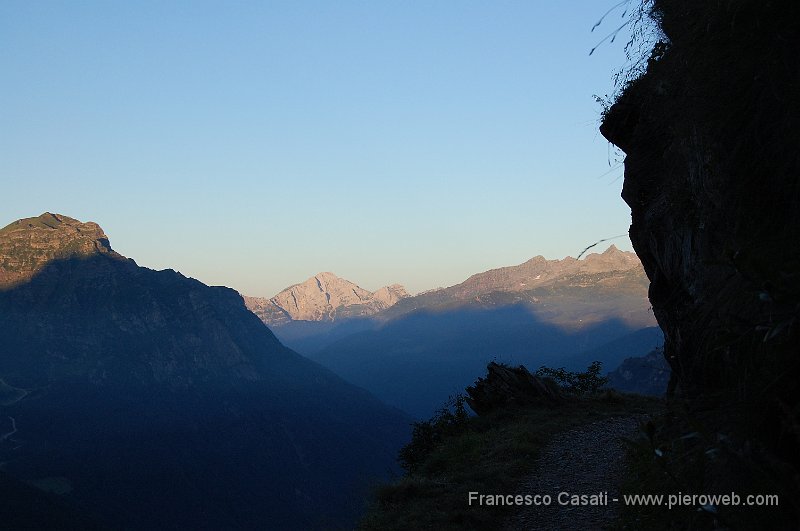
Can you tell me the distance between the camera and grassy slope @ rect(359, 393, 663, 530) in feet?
42.3

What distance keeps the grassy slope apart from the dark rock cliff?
5.40m

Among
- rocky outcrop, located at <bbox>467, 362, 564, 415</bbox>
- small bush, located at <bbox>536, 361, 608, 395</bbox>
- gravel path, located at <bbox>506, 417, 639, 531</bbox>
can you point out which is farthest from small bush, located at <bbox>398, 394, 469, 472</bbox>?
small bush, located at <bbox>536, 361, 608, 395</bbox>

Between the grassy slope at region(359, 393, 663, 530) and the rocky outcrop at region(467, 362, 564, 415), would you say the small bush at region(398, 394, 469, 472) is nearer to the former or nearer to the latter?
the rocky outcrop at region(467, 362, 564, 415)

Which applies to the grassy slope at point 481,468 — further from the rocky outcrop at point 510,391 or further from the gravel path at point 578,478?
the rocky outcrop at point 510,391

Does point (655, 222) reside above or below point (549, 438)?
above

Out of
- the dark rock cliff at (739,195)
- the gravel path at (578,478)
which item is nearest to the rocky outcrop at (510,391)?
the gravel path at (578,478)

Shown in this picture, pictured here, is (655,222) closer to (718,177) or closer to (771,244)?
(718,177)

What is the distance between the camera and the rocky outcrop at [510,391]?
28.2m

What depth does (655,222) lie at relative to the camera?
47.9 ft

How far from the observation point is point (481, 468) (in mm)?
16766

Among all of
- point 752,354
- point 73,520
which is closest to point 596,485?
point 752,354

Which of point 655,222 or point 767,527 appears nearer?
point 767,527

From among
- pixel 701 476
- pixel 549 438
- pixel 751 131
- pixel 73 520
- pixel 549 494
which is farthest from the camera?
pixel 73 520

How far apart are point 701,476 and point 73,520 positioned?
181 metres
